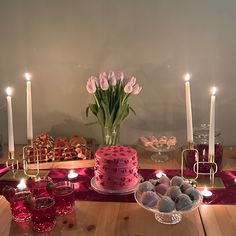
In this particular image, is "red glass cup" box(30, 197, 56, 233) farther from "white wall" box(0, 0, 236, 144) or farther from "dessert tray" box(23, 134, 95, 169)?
"white wall" box(0, 0, 236, 144)

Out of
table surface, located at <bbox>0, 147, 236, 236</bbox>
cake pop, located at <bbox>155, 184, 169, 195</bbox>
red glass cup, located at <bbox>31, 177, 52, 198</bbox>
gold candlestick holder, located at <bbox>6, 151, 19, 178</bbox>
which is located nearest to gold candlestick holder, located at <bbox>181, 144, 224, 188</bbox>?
table surface, located at <bbox>0, 147, 236, 236</bbox>

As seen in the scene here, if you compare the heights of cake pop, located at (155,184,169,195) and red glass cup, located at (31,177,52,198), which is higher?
cake pop, located at (155,184,169,195)

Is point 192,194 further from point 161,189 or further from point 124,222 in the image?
point 124,222

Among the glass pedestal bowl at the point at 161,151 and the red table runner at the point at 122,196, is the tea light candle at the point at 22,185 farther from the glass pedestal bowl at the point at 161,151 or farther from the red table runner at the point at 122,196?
the glass pedestal bowl at the point at 161,151

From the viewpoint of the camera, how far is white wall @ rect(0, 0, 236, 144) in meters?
1.58

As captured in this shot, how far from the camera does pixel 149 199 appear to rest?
39.8 inches

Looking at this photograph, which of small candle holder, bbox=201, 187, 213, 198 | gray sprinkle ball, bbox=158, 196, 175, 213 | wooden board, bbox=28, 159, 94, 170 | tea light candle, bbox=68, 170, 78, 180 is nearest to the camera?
gray sprinkle ball, bbox=158, 196, 175, 213

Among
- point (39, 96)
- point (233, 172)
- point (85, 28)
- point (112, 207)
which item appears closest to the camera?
point (112, 207)

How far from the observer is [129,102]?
1677 millimetres

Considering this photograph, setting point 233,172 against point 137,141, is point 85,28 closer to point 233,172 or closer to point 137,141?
point 137,141

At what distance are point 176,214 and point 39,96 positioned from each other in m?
0.96

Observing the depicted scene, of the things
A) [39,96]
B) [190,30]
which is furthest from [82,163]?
[190,30]

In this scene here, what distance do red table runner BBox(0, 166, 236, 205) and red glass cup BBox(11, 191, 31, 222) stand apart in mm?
193

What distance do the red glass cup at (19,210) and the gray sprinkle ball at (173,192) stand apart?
42 centimetres
